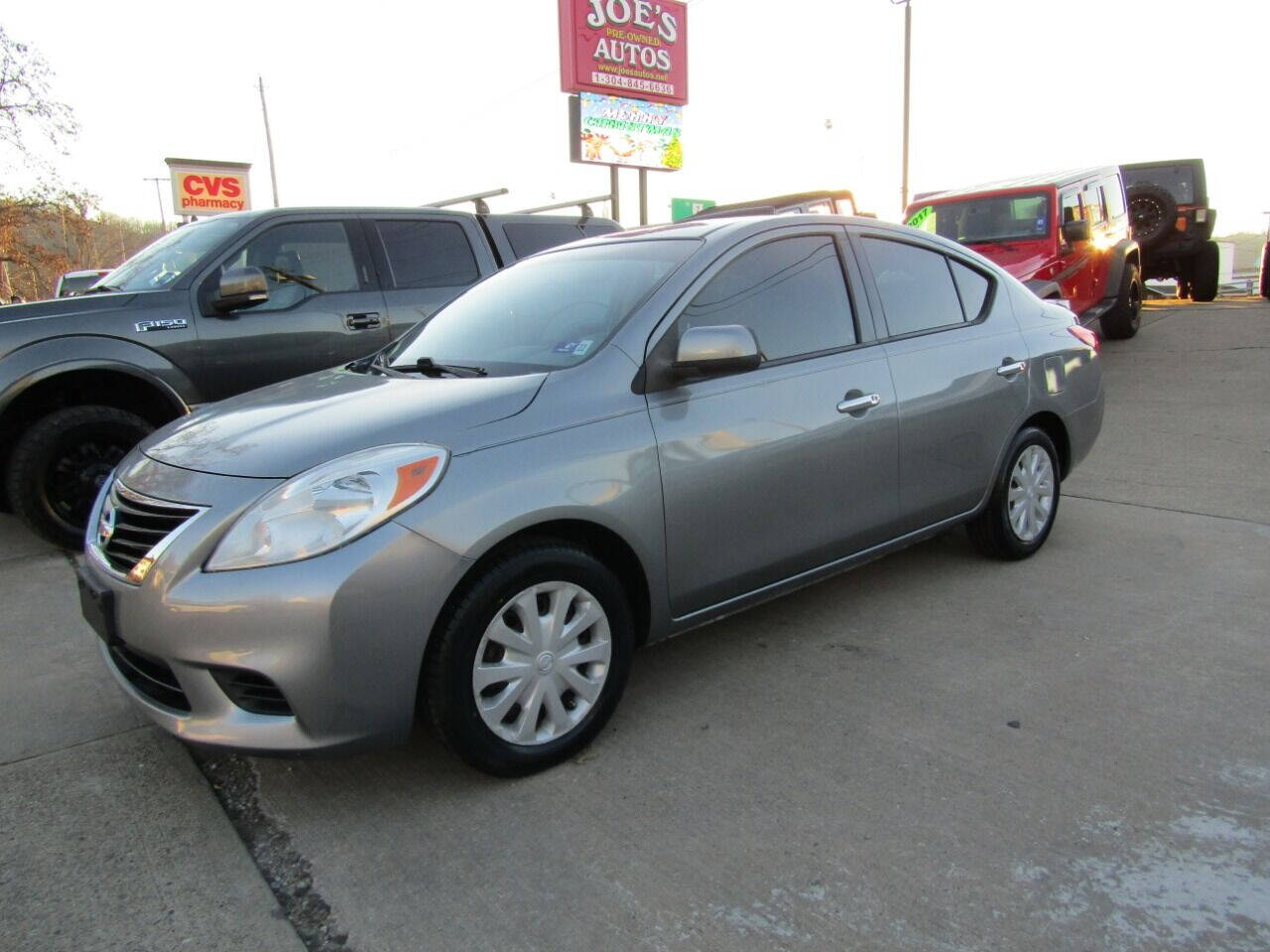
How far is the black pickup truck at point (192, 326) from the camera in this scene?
15.9 ft

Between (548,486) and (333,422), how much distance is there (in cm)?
69

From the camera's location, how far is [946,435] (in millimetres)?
3938

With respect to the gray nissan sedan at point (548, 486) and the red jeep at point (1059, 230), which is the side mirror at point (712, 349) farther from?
the red jeep at point (1059, 230)

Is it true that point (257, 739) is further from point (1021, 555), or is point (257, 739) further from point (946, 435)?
point (1021, 555)

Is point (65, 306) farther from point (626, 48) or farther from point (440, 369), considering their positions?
point (626, 48)

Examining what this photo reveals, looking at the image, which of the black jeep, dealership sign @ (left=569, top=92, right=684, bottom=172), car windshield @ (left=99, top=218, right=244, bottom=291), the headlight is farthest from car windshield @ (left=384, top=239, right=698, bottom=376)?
dealership sign @ (left=569, top=92, right=684, bottom=172)

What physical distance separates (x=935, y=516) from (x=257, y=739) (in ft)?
9.24

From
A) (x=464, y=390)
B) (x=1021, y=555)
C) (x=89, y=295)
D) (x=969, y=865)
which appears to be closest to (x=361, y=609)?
(x=464, y=390)

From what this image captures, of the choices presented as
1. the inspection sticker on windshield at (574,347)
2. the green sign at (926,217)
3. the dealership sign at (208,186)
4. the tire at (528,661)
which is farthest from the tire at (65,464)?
the dealership sign at (208,186)

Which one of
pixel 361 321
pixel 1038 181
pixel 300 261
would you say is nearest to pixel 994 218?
pixel 1038 181

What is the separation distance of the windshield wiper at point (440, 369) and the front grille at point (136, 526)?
100cm

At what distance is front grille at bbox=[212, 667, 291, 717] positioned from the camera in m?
2.41

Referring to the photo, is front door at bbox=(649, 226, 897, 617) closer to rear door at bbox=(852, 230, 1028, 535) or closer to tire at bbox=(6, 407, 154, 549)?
rear door at bbox=(852, 230, 1028, 535)

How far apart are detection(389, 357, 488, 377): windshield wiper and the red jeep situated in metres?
7.30
